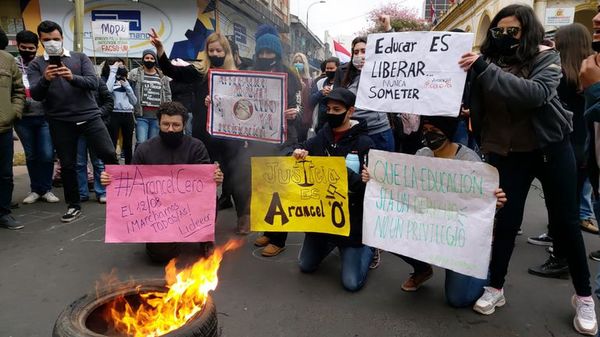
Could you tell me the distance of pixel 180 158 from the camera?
3857 millimetres

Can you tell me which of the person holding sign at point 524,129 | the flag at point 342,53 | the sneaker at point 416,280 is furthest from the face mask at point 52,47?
the sneaker at point 416,280

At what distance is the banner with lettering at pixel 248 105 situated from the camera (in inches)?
163

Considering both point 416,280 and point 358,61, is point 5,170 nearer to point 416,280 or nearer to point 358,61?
point 358,61

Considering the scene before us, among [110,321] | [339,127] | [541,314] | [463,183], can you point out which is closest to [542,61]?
[463,183]

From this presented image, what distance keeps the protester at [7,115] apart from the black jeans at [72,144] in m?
0.39

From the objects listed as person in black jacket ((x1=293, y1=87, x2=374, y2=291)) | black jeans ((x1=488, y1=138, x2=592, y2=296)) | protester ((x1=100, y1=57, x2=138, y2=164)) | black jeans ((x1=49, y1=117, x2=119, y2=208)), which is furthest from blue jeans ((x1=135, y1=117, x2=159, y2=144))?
black jeans ((x1=488, y1=138, x2=592, y2=296))

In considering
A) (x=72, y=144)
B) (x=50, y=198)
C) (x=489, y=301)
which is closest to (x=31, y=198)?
(x=50, y=198)

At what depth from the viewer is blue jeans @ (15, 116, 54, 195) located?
5457 millimetres

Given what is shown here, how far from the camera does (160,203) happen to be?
3650 mm

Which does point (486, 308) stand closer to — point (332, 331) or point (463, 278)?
point (463, 278)

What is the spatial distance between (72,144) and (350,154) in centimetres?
324

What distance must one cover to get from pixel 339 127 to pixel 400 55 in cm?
81

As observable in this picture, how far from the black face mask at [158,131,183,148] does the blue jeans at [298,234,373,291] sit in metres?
1.42

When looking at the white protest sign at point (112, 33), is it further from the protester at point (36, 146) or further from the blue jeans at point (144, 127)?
the protester at point (36, 146)
